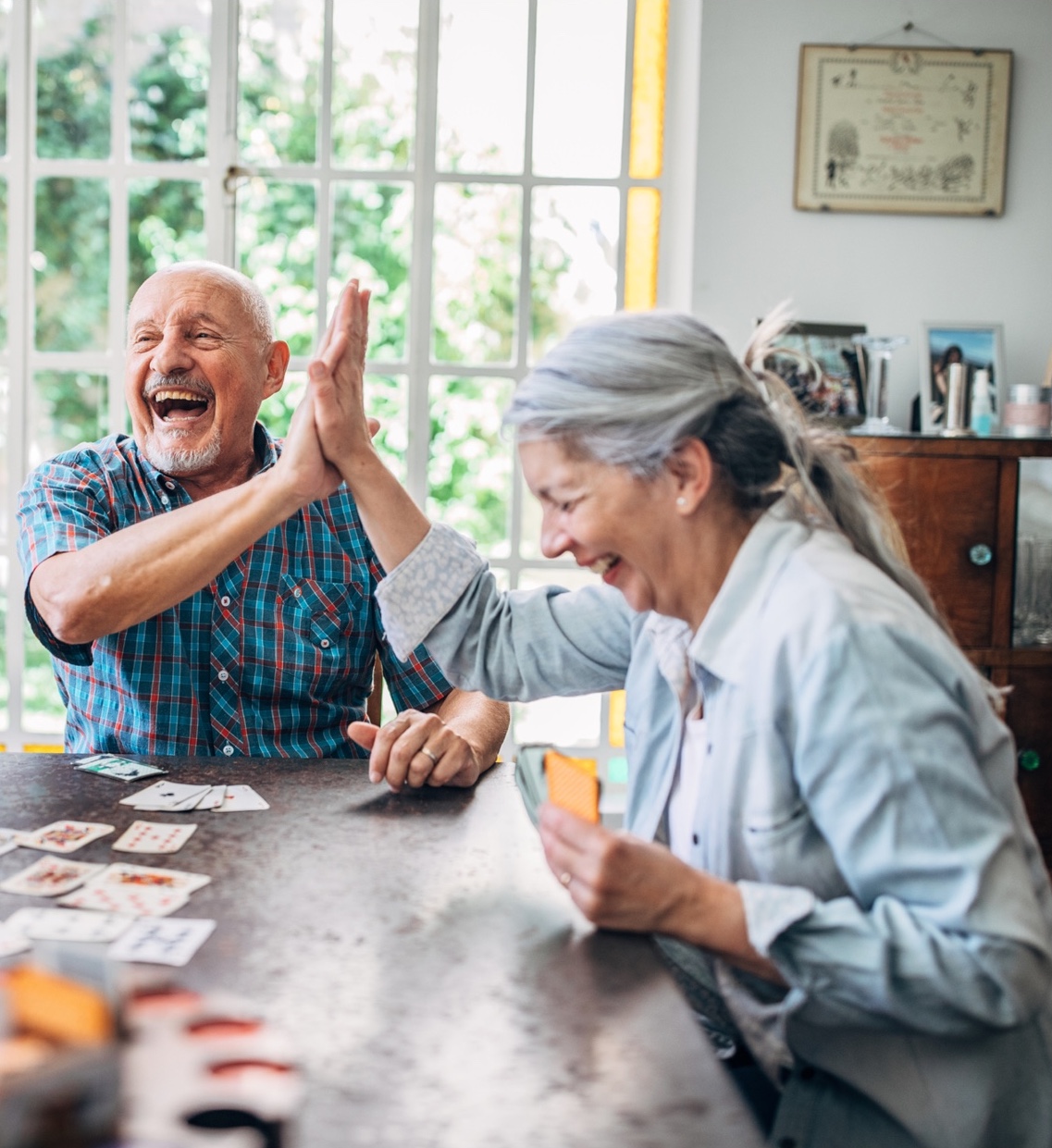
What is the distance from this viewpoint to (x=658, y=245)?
3408 mm

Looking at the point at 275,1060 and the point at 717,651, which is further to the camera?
the point at 717,651

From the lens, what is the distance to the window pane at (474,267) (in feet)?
11.2

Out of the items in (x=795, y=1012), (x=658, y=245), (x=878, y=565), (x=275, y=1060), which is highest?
(x=658, y=245)

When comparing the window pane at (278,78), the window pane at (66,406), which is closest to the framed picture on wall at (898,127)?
the window pane at (278,78)

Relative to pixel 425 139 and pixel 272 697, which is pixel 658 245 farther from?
pixel 272 697

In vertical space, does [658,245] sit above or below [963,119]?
below

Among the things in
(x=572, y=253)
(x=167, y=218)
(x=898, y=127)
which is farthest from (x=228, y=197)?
(x=898, y=127)

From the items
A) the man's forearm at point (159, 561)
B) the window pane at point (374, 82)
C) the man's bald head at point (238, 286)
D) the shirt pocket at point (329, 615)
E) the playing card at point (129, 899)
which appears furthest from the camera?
the window pane at point (374, 82)

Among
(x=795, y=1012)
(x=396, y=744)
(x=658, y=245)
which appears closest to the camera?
(x=795, y=1012)

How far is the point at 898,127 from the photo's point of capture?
10.4ft

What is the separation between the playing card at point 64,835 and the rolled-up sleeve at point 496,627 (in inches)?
17.6

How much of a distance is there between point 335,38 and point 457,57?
34cm

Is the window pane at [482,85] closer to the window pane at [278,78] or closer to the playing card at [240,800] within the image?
the window pane at [278,78]

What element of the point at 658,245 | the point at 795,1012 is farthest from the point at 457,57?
the point at 795,1012
